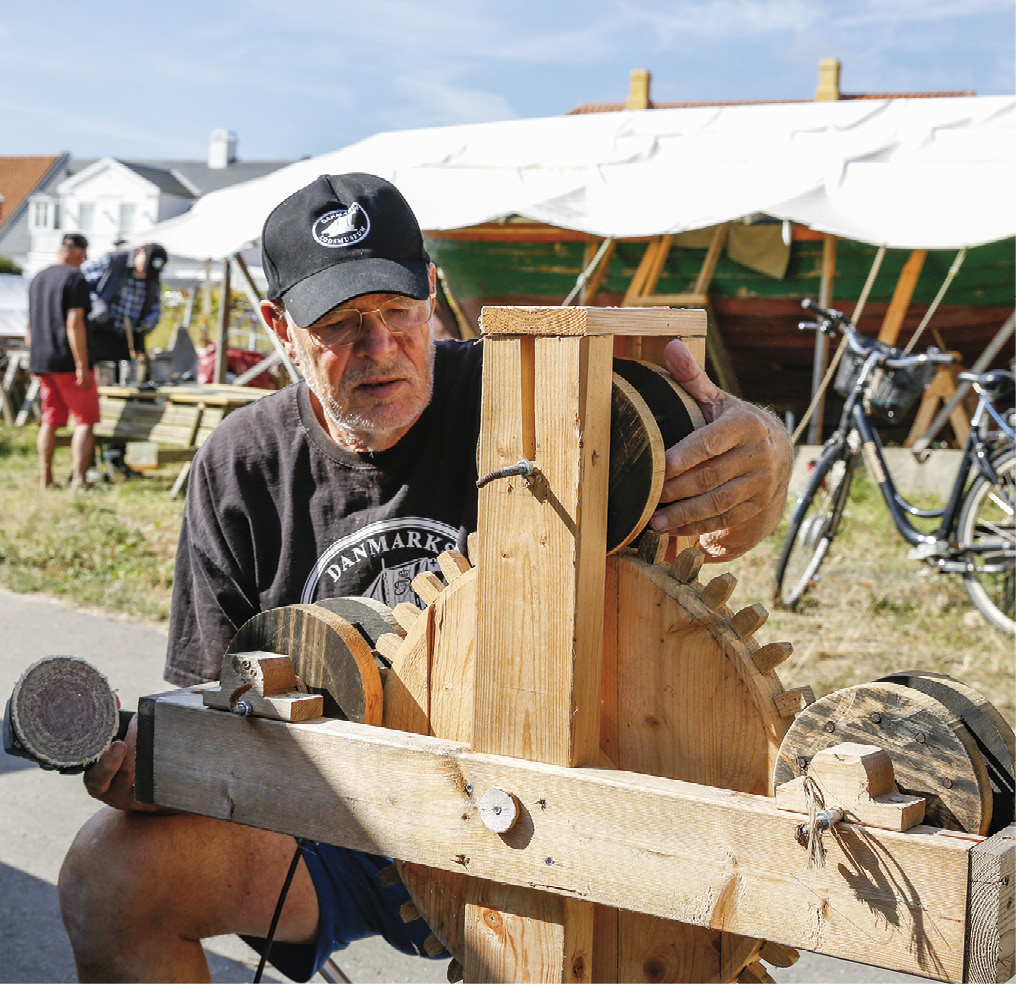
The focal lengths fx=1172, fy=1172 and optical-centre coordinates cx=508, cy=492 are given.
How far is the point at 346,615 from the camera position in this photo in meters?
1.55

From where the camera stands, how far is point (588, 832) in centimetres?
119

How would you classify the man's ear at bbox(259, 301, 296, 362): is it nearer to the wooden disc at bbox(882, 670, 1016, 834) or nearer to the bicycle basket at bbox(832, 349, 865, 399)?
the wooden disc at bbox(882, 670, 1016, 834)

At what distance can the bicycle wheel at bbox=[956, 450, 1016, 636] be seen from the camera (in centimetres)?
528

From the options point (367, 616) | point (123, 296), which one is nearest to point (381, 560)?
point (367, 616)

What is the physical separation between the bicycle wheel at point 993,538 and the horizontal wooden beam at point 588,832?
458cm

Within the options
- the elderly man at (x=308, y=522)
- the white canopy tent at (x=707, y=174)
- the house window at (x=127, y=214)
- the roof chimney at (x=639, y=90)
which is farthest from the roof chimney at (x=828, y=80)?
the house window at (x=127, y=214)

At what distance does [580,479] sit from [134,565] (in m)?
6.26

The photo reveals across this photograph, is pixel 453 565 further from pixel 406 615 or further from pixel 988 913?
pixel 988 913

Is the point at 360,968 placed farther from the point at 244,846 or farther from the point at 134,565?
the point at 134,565

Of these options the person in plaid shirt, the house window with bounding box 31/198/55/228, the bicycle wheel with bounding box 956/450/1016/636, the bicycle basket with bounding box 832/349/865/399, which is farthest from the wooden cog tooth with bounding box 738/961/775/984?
the house window with bounding box 31/198/55/228

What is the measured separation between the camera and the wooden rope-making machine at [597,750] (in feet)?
3.58

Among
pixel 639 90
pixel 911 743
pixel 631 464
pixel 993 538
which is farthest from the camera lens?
pixel 639 90

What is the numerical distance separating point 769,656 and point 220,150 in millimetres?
53444

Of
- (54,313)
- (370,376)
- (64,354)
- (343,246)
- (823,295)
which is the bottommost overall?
(370,376)
